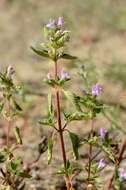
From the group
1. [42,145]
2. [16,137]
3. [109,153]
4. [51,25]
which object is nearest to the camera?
[51,25]

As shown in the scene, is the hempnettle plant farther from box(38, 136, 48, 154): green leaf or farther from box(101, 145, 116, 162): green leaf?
box(38, 136, 48, 154): green leaf

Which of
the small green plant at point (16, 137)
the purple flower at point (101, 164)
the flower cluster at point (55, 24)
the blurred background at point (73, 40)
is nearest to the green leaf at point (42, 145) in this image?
the small green plant at point (16, 137)

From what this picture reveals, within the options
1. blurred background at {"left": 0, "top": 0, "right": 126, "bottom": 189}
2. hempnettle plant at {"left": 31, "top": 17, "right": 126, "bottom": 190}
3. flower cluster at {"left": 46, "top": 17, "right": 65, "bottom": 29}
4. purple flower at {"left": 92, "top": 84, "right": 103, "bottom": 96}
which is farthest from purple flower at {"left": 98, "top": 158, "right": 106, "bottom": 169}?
blurred background at {"left": 0, "top": 0, "right": 126, "bottom": 189}

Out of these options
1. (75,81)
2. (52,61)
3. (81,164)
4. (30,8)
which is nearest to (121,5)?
(30,8)

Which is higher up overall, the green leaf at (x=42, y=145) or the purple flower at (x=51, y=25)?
the purple flower at (x=51, y=25)

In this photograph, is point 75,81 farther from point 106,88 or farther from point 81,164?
point 81,164

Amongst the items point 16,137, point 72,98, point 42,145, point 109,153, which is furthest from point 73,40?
point 72,98

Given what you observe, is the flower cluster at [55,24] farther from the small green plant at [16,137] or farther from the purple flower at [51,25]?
the small green plant at [16,137]

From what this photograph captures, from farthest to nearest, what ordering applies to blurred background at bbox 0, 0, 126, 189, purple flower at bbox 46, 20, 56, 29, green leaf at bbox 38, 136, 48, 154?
blurred background at bbox 0, 0, 126, 189 → green leaf at bbox 38, 136, 48, 154 → purple flower at bbox 46, 20, 56, 29

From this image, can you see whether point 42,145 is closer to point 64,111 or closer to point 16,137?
point 16,137
